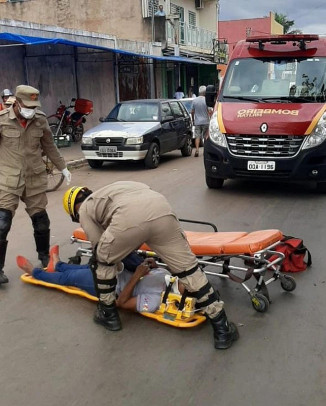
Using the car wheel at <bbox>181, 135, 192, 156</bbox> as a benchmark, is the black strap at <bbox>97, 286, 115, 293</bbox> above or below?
above

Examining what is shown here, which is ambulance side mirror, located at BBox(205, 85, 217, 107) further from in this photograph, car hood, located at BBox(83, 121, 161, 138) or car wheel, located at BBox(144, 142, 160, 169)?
car wheel, located at BBox(144, 142, 160, 169)

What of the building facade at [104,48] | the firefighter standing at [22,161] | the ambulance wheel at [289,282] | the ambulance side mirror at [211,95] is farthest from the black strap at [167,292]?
the building facade at [104,48]

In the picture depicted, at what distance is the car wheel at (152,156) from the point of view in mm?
11812

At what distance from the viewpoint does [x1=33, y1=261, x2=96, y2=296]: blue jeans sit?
4316 mm

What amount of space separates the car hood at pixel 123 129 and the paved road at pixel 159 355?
6.53 meters

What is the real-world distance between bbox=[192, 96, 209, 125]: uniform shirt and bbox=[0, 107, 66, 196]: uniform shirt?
9029 millimetres

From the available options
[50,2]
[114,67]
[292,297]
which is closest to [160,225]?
[292,297]

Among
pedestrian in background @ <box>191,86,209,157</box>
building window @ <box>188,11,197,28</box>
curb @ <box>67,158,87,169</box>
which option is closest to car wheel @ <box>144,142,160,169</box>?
curb @ <box>67,158,87,169</box>

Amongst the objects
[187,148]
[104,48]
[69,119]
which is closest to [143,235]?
[187,148]

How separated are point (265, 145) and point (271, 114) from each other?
509 millimetres

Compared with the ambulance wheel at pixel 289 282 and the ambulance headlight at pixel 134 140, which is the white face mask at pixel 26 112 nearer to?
the ambulance wheel at pixel 289 282

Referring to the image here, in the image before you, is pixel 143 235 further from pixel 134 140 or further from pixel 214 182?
pixel 134 140

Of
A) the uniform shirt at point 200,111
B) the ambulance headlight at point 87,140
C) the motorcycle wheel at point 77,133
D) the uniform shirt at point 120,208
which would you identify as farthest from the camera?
the motorcycle wheel at point 77,133

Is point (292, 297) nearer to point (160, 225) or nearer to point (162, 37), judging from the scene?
point (160, 225)
